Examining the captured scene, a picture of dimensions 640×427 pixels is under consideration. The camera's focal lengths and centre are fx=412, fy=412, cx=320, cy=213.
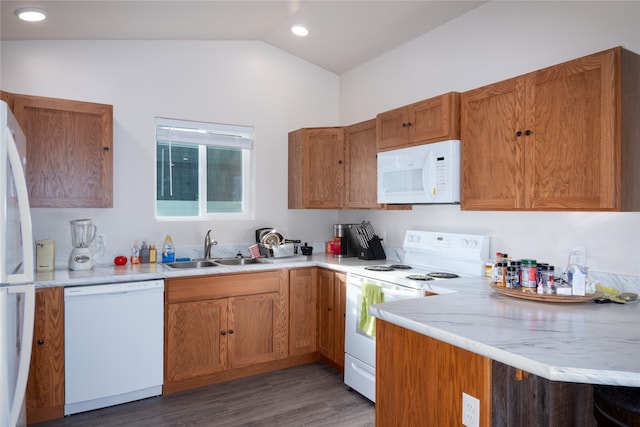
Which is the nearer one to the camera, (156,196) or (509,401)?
(509,401)

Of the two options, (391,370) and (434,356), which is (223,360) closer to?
(391,370)

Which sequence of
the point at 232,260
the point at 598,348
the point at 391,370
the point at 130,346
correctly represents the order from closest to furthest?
the point at 598,348
the point at 391,370
the point at 130,346
the point at 232,260

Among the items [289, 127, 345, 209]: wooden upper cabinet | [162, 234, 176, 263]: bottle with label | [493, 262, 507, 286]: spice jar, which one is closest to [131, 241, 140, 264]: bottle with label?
[162, 234, 176, 263]: bottle with label

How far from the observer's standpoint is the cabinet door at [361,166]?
11.2 feet

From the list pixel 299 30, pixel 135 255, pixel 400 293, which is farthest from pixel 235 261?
pixel 299 30

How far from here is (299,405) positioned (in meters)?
2.82

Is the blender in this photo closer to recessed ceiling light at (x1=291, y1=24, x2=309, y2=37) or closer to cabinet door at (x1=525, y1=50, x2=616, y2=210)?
recessed ceiling light at (x1=291, y1=24, x2=309, y2=37)

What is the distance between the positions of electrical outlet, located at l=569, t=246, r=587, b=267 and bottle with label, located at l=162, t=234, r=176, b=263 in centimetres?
289

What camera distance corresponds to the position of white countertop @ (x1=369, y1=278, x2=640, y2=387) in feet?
3.81

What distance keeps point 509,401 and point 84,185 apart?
9.40 feet

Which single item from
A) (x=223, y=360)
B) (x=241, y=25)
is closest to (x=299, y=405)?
(x=223, y=360)

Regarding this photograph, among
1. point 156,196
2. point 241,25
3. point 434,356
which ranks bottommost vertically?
point 434,356

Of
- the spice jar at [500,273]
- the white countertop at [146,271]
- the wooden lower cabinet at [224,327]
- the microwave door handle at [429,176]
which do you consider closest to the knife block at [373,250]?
the white countertop at [146,271]

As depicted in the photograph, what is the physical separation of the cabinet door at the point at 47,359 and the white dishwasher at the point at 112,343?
38mm
